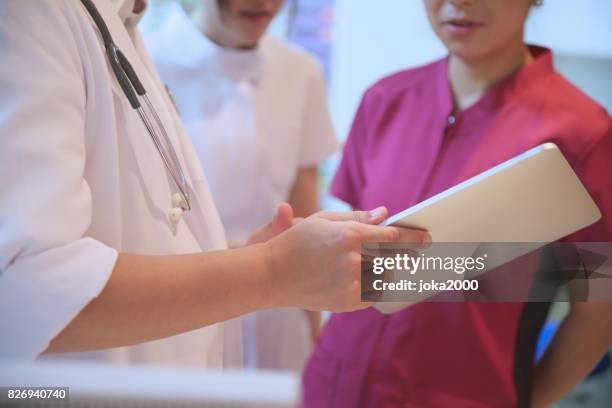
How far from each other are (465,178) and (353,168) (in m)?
0.25

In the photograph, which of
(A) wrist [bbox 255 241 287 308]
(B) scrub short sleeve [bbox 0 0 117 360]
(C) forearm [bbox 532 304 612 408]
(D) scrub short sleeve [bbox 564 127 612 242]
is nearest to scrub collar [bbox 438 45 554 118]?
(D) scrub short sleeve [bbox 564 127 612 242]

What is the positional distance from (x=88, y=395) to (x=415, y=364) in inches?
22.5

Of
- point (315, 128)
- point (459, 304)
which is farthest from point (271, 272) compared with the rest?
point (315, 128)

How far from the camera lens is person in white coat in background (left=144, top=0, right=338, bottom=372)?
127cm

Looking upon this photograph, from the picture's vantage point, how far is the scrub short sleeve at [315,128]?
55.4 inches

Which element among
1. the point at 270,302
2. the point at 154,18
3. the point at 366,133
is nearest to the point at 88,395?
the point at 270,302

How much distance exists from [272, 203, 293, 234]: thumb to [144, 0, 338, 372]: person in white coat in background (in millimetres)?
519

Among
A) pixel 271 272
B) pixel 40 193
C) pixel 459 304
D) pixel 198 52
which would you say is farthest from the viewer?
pixel 198 52

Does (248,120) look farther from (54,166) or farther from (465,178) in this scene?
(54,166)

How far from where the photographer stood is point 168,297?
0.56 m

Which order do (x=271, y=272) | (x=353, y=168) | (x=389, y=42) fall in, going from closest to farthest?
1. (x=271, y=272)
2. (x=353, y=168)
3. (x=389, y=42)

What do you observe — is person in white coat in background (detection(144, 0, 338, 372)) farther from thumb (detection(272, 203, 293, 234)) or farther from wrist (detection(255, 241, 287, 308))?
wrist (detection(255, 241, 287, 308))

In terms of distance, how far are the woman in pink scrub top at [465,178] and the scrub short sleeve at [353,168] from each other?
10 cm

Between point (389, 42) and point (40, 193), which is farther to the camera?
point (389, 42)
